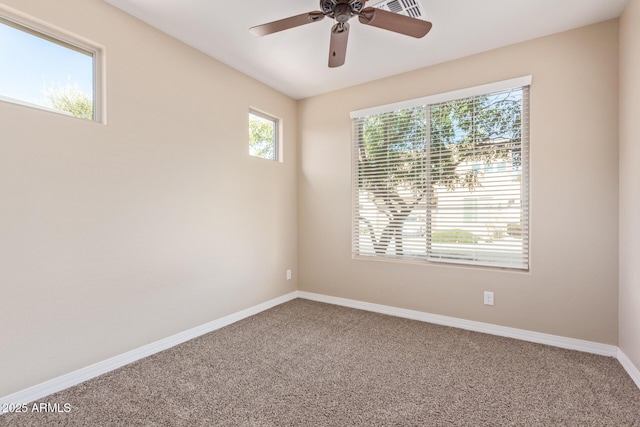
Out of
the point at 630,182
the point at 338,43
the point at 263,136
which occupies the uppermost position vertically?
the point at 338,43

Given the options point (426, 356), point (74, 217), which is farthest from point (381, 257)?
point (74, 217)

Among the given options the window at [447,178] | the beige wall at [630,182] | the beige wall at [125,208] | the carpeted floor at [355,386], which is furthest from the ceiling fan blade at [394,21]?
the carpeted floor at [355,386]

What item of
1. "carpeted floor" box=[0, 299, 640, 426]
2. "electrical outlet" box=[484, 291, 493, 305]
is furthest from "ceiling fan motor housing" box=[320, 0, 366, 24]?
"electrical outlet" box=[484, 291, 493, 305]

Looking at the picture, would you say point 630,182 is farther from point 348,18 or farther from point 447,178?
point 348,18

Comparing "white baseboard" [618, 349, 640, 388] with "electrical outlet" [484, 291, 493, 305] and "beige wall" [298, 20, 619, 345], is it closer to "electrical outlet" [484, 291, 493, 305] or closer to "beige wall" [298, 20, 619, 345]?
"beige wall" [298, 20, 619, 345]

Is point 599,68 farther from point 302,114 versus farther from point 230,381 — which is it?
point 230,381

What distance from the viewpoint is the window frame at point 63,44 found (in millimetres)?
1862

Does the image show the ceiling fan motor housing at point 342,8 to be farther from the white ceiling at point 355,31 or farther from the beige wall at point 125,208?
the beige wall at point 125,208

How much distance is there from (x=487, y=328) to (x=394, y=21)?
2.74 metres

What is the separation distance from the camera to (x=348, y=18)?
6.21 ft

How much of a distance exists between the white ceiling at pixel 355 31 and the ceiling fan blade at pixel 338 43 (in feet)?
1.29

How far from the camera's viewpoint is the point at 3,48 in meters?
1.85

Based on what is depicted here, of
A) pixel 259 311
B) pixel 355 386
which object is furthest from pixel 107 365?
pixel 355 386

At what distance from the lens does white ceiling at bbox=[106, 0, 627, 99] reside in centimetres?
225
